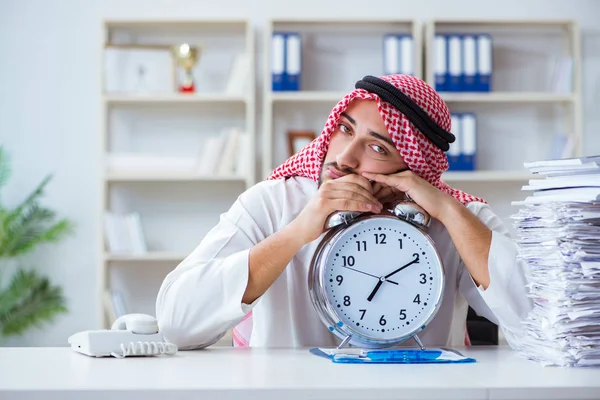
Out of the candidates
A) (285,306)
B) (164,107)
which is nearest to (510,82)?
(164,107)

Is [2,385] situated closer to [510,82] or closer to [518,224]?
[518,224]

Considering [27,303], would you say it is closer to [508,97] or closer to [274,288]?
[508,97]

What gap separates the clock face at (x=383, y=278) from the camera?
1.54 metres

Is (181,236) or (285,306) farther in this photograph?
(181,236)

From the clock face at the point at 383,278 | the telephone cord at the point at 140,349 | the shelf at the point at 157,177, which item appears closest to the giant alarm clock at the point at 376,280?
the clock face at the point at 383,278

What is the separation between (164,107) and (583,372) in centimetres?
366

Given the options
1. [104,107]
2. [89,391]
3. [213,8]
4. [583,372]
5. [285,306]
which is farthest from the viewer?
[213,8]

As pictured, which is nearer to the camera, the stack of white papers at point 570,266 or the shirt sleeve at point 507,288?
the stack of white papers at point 570,266

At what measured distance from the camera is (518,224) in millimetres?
1519

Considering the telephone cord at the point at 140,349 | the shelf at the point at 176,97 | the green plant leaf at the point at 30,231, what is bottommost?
the green plant leaf at the point at 30,231

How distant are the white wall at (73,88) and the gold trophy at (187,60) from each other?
12.5 inches

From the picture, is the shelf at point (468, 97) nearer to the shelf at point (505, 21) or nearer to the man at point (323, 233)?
the shelf at point (505, 21)

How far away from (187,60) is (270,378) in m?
3.49

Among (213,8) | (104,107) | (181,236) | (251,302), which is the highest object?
(213,8)
